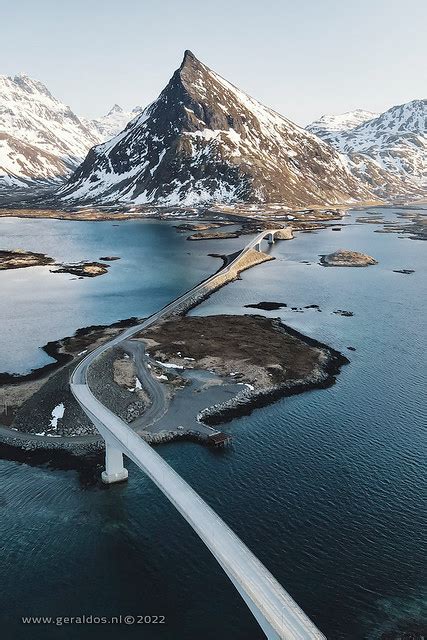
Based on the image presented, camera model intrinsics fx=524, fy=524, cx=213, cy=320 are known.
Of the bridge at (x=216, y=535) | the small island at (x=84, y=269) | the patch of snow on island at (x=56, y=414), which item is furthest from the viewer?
the small island at (x=84, y=269)

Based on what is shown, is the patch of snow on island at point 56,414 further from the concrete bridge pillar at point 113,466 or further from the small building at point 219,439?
the small building at point 219,439

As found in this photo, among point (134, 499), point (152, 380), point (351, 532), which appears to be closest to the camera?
point (351, 532)

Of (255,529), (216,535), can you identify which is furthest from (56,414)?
(216,535)

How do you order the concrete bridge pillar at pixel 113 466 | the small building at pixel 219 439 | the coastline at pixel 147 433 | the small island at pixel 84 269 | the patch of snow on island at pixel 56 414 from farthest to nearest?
the small island at pixel 84 269 < the patch of snow on island at pixel 56 414 < the coastline at pixel 147 433 < the small building at pixel 219 439 < the concrete bridge pillar at pixel 113 466

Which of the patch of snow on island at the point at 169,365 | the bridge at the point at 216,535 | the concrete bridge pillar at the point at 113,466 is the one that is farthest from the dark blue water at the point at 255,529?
the patch of snow on island at the point at 169,365

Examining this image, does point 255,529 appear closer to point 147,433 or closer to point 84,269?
point 147,433

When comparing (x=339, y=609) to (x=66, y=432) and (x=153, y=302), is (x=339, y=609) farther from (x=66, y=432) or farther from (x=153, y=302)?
(x=153, y=302)

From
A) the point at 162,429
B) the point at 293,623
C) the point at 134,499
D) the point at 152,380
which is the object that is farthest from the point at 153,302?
the point at 293,623
